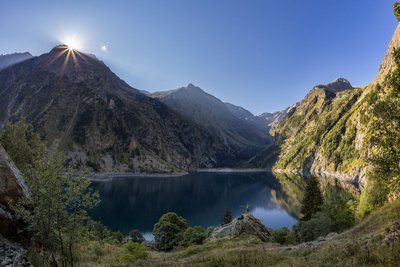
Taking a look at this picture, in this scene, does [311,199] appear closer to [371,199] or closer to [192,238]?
[371,199]

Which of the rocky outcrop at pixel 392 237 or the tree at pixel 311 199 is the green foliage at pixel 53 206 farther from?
the tree at pixel 311 199

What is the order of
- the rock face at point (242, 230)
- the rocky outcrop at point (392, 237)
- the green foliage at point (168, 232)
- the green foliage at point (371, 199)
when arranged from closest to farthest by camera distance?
the rocky outcrop at point (392, 237)
the rock face at point (242, 230)
the green foliage at point (371, 199)
the green foliage at point (168, 232)

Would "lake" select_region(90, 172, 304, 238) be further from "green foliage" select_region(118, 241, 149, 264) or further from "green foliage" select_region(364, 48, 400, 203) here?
"green foliage" select_region(364, 48, 400, 203)

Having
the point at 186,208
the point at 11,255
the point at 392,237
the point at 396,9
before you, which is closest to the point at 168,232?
the point at 11,255

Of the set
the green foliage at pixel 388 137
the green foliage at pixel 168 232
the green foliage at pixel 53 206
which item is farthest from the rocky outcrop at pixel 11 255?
the green foliage at pixel 168 232

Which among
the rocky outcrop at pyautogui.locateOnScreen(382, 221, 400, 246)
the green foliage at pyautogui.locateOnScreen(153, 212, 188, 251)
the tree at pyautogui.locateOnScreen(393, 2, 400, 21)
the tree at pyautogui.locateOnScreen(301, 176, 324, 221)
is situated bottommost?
the green foliage at pyautogui.locateOnScreen(153, 212, 188, 251)

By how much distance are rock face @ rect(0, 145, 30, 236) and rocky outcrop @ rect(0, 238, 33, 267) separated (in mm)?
1531

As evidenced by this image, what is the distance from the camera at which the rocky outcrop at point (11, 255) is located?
13.5 meters

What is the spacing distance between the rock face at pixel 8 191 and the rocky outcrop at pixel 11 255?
5.02ft

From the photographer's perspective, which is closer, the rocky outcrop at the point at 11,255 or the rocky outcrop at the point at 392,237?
the rocky outcrop at the point at 11,255

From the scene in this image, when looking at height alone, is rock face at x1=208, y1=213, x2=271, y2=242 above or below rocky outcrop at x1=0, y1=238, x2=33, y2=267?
below

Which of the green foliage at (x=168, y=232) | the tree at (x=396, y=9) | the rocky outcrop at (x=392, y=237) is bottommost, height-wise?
the green foliage at (x=168, y=232)

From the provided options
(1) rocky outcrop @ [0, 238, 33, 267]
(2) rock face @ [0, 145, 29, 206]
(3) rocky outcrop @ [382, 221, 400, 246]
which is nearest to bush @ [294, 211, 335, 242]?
(3) rocky outcrop @ [382, 221, 400, 246]

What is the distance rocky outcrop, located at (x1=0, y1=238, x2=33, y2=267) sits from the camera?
13539 mm
